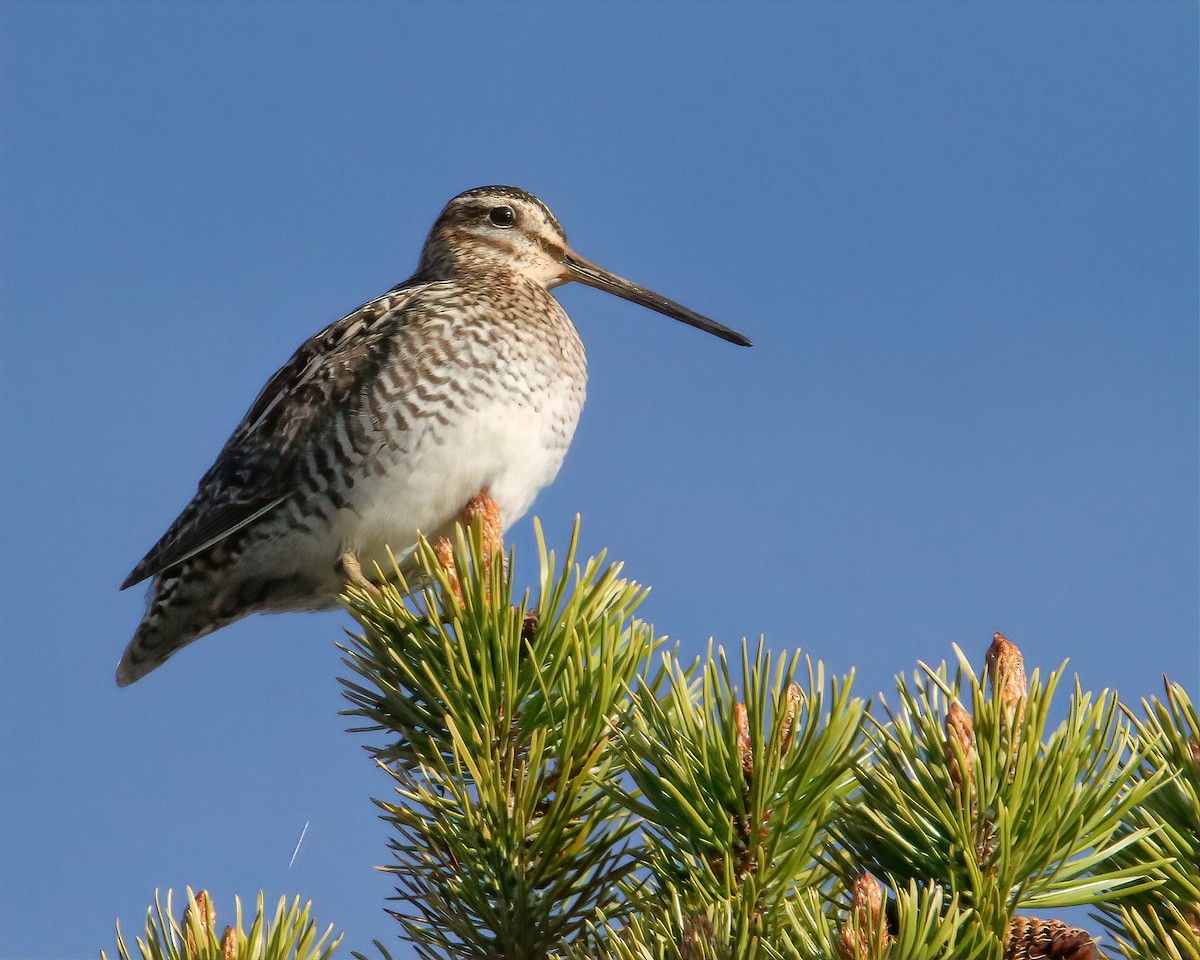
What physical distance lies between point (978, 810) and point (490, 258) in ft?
15.8

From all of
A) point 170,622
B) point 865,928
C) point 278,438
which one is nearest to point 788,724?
point 865,928

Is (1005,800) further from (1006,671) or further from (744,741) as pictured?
(744,741)

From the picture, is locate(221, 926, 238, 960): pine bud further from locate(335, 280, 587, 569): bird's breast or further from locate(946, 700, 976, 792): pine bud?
locate(335, 280, 587, 569): bird's breast

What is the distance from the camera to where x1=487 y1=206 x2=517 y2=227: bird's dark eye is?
21.7 ft

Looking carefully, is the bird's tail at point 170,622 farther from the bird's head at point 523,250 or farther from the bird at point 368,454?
the bird's head at point 523,250

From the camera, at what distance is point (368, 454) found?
16.1 feet

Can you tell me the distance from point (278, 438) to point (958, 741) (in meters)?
3.76

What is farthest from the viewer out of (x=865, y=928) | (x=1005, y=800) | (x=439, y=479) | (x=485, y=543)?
(x=439, y=479)

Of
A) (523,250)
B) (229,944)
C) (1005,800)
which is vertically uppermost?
(523,250)

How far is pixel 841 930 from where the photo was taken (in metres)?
1.78

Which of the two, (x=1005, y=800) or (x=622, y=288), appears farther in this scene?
(x=622, y=288)

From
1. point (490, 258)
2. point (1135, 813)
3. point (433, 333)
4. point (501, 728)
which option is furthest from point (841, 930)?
point (490, 258)

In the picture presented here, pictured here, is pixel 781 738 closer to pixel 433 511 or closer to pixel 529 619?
pixel 529 619

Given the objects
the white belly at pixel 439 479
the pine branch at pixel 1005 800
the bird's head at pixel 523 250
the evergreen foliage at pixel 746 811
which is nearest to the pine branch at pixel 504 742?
the evergreen foliage at pixel 746 811
